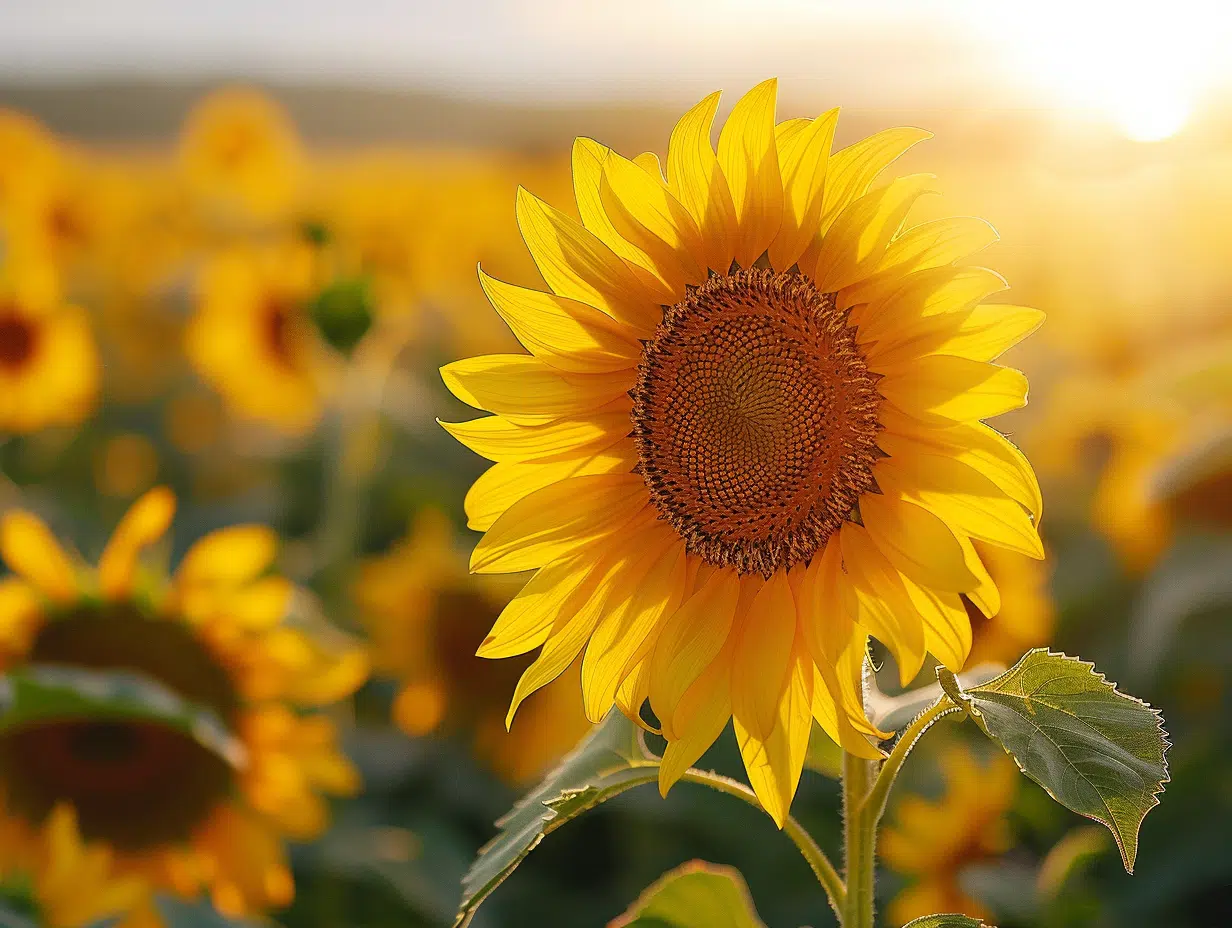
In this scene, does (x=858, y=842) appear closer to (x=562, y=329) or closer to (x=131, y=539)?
(x=562, y=329)

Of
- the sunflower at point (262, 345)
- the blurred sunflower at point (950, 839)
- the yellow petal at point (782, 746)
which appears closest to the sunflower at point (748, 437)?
the yellow petal at point (782, 746)

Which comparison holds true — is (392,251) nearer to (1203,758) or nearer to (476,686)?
(476,686)

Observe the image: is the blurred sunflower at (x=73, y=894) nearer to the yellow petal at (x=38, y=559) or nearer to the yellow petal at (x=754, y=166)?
the yellow petal at (x=38, y=559)

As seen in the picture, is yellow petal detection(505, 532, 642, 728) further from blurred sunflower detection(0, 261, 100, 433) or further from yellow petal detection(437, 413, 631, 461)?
blurred sunflower detection(0, 261, 100, 433)

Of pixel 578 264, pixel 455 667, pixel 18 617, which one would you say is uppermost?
pixel 578 264

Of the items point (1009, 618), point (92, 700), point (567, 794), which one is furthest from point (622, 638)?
point (1009, 618)

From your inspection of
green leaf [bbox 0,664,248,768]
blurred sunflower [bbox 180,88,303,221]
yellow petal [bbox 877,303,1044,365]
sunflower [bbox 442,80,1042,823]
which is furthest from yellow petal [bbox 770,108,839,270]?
blurred sunflower [bbox 180,88,303,221]
